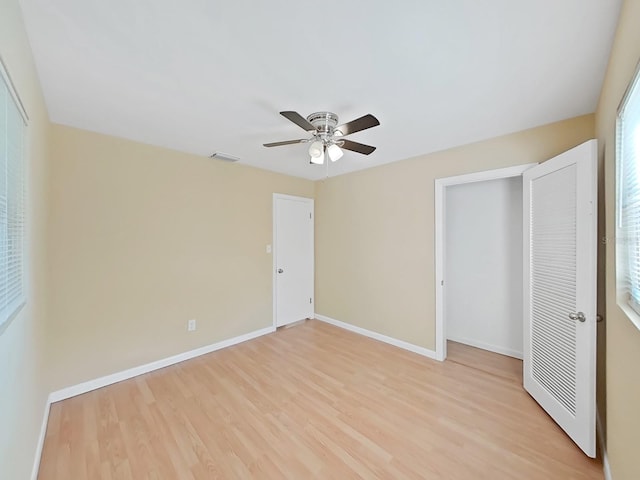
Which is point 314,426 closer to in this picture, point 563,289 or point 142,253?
point 563,289

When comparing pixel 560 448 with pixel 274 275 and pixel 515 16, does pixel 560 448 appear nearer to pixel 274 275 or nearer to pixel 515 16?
pixel 515 16

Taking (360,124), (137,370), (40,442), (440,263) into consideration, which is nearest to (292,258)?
(440,263)

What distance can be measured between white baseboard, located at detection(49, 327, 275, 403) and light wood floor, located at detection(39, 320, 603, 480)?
76mm

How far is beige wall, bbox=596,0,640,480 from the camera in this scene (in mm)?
1082

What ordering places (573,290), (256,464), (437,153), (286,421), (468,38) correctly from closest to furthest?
(468,38), (256,464), (573,290), (286,421), (437,153)

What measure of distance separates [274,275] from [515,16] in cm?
350

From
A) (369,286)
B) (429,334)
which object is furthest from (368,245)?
(429,334)

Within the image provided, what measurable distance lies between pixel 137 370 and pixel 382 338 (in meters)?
2.83

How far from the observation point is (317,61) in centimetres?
148

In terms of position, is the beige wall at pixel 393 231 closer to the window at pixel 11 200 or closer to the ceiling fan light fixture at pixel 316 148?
the ceiling fan light fixture at pixel 316 148

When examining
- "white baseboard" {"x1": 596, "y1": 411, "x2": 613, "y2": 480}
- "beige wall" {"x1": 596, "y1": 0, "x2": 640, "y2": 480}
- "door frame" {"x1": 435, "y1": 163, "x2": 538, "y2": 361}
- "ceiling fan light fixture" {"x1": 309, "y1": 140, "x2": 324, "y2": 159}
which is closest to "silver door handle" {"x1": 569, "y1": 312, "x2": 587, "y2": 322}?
"beige wall" {"x1": 596, "y1": 0, "x2": 640, "y2": 480}

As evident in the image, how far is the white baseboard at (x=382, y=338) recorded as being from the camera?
3074 mm

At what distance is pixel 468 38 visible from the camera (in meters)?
1.31

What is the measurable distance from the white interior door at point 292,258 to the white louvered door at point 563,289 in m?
2.90
